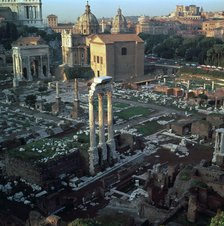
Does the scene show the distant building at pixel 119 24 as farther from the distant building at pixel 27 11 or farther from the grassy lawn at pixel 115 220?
the grassy lawn at pixel 115 220

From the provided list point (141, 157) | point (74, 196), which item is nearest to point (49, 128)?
point (141, 157)

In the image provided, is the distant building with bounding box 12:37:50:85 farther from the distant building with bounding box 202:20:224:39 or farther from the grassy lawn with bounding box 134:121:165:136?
the distant building with bounding box 202:20:224:39

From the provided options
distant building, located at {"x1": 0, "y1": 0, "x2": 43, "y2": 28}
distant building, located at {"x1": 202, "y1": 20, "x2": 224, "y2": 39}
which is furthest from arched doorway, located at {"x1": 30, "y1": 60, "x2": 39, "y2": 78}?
distant building, located at {"x1": 202, "y1": 20, "x2": 224, "y2": 39}

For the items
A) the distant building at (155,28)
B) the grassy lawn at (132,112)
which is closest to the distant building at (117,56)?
the grassy lawn at (132,112)

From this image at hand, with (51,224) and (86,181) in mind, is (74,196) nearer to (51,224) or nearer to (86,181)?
(86,181)

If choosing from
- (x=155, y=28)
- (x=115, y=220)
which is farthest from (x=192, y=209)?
(x=155, y=28)
